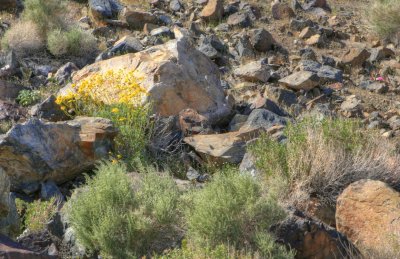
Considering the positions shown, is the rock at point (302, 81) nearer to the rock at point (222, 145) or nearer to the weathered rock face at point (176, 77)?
the weathered rock face at point (176, 77)

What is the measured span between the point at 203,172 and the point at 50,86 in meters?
3.15

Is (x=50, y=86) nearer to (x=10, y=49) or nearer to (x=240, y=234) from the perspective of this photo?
(x=10, y=49)

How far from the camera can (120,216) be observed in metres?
5.25

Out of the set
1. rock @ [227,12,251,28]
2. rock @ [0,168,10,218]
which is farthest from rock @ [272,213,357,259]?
rock @ [227,12,251,28]

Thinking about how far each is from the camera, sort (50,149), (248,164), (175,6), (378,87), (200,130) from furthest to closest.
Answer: (175,6), (378,87), (200,130), (248,164), (50,149)

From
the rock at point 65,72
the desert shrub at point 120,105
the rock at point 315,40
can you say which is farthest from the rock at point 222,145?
the rock at point 315,40

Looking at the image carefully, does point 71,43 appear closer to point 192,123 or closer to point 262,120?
point 192,123

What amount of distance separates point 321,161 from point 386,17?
7508 millimetres

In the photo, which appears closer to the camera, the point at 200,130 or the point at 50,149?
the point at 50,149

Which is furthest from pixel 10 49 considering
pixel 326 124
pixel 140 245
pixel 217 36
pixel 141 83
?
pixel 140 245

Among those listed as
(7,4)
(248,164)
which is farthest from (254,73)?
(7,4)

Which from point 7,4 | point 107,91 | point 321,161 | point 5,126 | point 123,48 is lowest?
point 7,4

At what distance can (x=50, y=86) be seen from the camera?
9.68 meters

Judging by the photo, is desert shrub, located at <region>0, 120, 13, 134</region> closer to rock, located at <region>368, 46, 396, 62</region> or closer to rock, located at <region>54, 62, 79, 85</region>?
rock, located at <region>54, 62, 79, 85</region>
